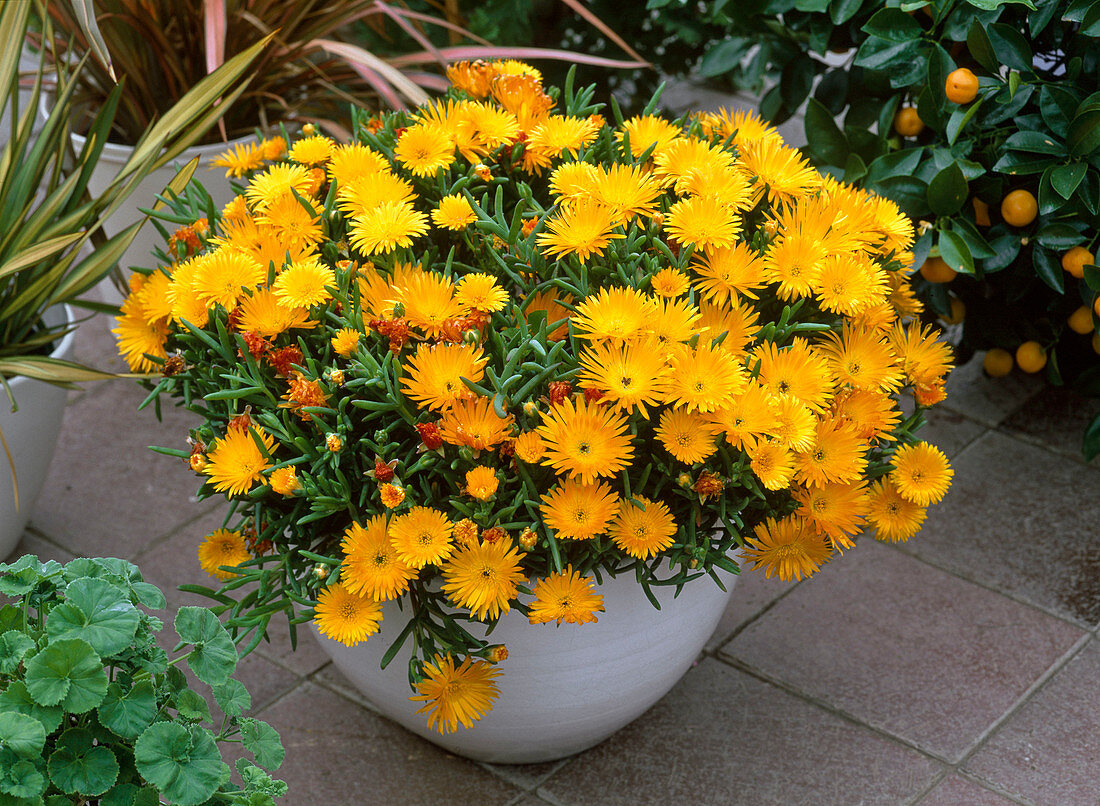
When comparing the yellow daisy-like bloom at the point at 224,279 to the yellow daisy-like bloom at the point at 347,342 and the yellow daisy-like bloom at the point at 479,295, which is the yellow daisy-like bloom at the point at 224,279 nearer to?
the yellow daisy-like bloom at the point at 347,342

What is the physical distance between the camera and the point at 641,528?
1.19 meters

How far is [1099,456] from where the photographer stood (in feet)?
7.52

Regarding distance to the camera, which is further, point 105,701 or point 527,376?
point 527,376

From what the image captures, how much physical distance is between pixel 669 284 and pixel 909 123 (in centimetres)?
94

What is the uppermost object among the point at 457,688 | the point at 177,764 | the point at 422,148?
the point at 422,148

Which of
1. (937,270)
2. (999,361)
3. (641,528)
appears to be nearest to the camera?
(641,528)

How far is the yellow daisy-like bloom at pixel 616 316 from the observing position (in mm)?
1177

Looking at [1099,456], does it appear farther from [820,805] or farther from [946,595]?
[820,805]

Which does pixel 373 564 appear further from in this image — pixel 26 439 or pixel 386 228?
pixel 26 439

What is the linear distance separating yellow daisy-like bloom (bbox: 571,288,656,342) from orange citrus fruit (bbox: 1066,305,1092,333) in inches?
45.1

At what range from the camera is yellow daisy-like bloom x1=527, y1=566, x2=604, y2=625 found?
3.86 ft

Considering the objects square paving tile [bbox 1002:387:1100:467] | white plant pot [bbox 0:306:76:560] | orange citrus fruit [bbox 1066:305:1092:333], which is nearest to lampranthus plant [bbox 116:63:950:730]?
white plant pot [bbox 0:306:76:560]

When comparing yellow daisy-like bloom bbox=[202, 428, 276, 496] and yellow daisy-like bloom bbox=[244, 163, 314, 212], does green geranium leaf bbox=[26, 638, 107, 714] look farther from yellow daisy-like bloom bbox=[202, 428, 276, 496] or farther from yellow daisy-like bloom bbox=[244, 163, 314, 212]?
yellow daisy-like bloom bbox=[244, 163, 314, 212]

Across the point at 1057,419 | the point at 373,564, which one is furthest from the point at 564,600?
the point at 1057,419
